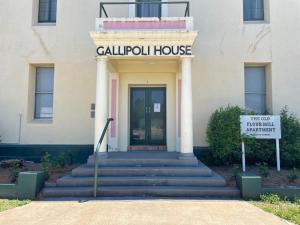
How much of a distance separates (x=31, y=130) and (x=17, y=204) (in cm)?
456

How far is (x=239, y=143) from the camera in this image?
8.81m

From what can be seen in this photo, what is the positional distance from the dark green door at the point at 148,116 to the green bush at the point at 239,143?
1981 millimetres

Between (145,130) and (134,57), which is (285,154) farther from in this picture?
(134,57)

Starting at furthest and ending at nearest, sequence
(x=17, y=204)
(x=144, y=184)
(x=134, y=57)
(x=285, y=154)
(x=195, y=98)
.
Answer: (x=195, y=98)
(x=285, y=154)
(x=134, y=57)
(x=144, y=184)
(x=17, y=204)

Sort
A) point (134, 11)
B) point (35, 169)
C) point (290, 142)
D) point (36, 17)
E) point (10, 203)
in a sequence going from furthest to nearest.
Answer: point (36, 17)
point (134, 11)
point (290, 142)
point (35, 169)
point (10, 203)

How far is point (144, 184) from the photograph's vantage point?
6914mm

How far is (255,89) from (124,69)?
502cm

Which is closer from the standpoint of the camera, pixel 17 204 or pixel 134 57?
pixel 17 204

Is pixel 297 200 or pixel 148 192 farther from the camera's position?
pixel 148 192

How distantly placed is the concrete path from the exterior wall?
4248 mm

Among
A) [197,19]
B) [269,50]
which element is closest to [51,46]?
[197,19]

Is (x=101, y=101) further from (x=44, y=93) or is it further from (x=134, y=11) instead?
(x=134, y=11)

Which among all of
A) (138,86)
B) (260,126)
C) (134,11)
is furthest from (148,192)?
(134,11)

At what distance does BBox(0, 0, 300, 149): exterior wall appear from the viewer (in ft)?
32.8
